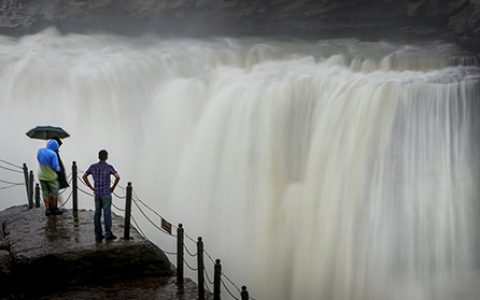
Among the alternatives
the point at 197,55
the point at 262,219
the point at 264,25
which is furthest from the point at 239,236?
the point at 264,25

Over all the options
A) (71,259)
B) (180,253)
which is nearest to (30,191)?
(71,259)

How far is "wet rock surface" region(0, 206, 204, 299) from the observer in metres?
8.22

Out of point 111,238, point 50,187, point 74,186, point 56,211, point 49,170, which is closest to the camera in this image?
point 111,238

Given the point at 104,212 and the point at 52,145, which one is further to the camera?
the point at 52,145

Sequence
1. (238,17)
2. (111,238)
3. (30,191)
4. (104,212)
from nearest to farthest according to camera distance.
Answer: (104,212), (111,238), (30,191), (238,17)

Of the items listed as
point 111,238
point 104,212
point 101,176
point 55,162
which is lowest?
point 111,238

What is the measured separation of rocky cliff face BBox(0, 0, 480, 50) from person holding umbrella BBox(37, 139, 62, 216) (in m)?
16.0

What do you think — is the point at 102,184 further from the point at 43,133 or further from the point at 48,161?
the point at 43,133

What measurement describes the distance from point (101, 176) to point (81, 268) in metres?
1.55

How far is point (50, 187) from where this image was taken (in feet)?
33.9

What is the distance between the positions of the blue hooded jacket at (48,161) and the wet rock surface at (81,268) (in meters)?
1.11

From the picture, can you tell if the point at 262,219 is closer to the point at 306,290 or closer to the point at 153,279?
the point at 306,290

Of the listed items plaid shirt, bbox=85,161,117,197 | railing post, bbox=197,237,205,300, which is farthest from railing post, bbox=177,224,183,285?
plaid shirt, bbox=85,161,117,197

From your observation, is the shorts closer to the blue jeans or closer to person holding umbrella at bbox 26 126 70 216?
person holding umbrella at bbox 26 126 70 216
